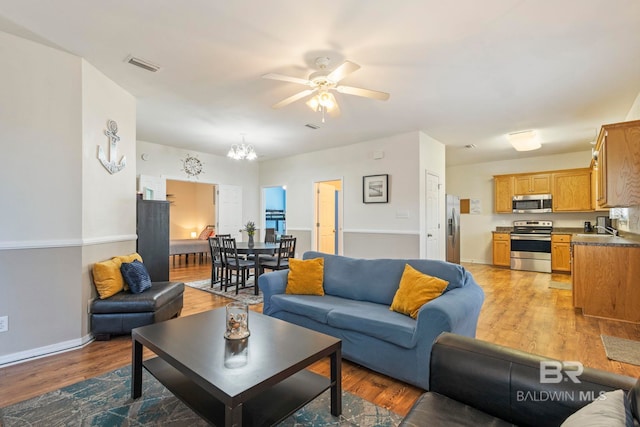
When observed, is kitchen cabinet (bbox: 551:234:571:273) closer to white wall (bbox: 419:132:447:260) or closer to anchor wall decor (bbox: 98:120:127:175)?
white wall (bbox: 419:132:447:260)

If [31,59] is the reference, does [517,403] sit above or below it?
below

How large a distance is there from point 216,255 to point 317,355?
3.92 m

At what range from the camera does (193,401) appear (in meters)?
1.66

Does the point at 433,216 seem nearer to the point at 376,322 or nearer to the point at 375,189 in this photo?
the point at 375,189

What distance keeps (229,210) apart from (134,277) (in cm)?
428

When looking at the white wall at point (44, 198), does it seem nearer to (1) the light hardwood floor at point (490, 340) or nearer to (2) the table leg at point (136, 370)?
(1) the light hardwood floor at point (490, 340)

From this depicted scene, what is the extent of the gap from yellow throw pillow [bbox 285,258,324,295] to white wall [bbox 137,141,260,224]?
439 cm

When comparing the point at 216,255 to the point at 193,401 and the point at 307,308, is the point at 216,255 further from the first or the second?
the point at 193,401

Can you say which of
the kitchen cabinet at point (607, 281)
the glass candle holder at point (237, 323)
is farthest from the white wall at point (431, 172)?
the glass candle holder at point (237, 323)

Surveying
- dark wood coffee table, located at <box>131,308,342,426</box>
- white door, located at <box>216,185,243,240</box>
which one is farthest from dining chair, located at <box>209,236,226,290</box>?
dark wood coffee table, located at <box>131,308,342,426</box>

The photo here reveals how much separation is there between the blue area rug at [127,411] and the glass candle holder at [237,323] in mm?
512

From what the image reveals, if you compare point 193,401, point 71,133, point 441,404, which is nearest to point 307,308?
point 193,401

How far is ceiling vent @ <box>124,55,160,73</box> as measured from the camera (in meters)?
2.87

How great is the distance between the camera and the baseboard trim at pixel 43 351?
8.28 feet
